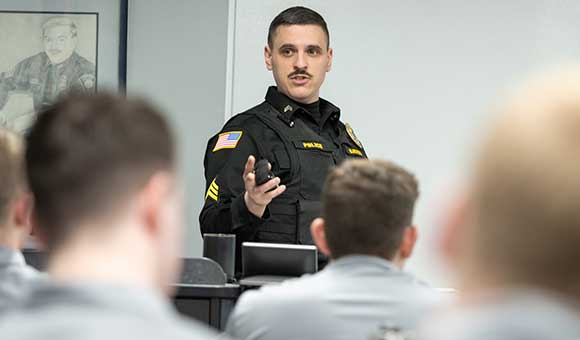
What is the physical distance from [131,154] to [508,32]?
13.0 feet

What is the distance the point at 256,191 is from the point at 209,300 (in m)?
0.55

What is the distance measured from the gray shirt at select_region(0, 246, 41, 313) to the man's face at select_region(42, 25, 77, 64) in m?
3.41

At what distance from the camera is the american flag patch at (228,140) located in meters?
4.02

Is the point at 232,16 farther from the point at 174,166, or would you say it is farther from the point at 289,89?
the point at 174,166

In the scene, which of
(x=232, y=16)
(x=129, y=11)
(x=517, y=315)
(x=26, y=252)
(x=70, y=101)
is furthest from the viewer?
(x=129, y=11)

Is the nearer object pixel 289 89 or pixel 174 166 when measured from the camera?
pixel 174 166

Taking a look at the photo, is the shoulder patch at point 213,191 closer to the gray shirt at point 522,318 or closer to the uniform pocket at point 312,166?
the uniform pocket at point 312,166

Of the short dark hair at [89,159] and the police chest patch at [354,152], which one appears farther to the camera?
the police chest patch at [354,152]

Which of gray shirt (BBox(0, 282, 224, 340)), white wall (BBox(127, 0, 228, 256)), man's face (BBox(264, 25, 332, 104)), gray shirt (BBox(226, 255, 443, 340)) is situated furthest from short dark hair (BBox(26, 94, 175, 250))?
white wall (BBox(127, 0, 228, 256))

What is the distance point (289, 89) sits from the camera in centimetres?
421

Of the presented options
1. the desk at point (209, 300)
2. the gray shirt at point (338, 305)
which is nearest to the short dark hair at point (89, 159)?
the gray shirt at point (338, 305)

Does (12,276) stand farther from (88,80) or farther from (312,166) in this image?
(88,80)

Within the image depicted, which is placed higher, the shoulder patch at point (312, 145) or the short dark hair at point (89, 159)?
the short dark hair at point (89, 159)

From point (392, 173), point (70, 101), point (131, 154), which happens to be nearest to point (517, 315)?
point (131, 154)
